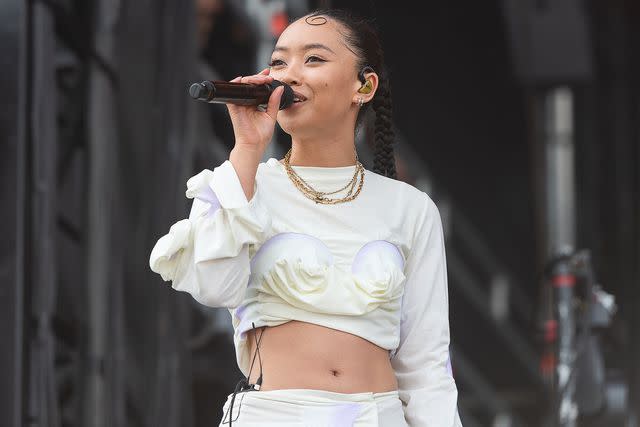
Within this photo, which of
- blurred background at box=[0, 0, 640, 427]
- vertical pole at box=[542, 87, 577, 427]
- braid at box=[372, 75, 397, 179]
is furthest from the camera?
vertical pole at box=[542, 87, 577, 427]

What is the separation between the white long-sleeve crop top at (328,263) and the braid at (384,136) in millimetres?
116

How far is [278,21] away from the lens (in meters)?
3.86

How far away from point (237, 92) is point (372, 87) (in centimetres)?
37

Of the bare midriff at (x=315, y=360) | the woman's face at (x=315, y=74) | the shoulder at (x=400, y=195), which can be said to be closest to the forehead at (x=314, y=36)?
the woman's face at (x=315, y=74)

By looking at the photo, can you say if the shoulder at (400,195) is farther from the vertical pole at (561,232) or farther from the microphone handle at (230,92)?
the vertical pole at (561,232)

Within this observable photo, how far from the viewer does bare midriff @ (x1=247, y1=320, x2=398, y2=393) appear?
175 centimetres

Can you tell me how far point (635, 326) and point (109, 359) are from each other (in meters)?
4.19

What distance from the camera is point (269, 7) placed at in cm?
393

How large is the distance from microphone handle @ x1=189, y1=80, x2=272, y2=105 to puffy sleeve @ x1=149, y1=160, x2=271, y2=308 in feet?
0.33

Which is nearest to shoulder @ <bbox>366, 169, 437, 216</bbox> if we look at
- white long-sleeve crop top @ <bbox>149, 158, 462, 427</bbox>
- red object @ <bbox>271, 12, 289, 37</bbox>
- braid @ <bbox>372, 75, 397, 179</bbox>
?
white long-sleeve crop top @ <bbox>149, 158, 462, 427</bbox>

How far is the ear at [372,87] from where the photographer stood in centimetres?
194

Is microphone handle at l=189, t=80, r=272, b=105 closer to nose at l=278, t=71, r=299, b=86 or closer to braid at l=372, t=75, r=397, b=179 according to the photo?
nose at l=278, t=71, r=299, b=86

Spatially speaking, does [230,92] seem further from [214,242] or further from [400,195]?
[400,195]

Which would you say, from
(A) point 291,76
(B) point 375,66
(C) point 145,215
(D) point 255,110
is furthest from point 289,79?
(C) point 145,215
